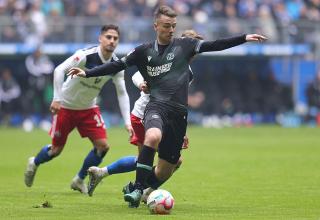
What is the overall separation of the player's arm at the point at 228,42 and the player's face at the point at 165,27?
409 mm

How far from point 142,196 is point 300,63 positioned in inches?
1082

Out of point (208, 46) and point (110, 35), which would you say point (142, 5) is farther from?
point (208, 46)

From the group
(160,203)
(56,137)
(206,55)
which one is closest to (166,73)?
(160,203)

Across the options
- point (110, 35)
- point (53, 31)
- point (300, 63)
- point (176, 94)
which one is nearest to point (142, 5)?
point (53, 31)

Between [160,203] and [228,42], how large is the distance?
2180 millimetres

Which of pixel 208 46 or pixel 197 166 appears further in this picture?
pixel 197 166

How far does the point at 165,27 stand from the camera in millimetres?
11602

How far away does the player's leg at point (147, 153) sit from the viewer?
11.1m

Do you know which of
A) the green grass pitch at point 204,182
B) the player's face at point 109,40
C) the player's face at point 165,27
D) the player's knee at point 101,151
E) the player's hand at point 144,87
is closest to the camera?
the green grass pitch at point 204,182

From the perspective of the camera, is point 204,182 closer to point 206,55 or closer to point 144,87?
point 144,87

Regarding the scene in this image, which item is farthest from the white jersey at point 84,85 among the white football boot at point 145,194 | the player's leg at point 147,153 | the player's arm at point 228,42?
the player's arm at point 228,42

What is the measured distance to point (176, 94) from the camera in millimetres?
11617

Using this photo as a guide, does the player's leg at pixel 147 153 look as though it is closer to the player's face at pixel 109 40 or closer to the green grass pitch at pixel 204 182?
the green grass pitch at pixel 204 182

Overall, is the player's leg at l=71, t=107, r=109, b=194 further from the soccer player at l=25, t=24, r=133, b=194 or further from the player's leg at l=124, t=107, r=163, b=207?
the player's leg at l=124, t=107, r=163, b=207
